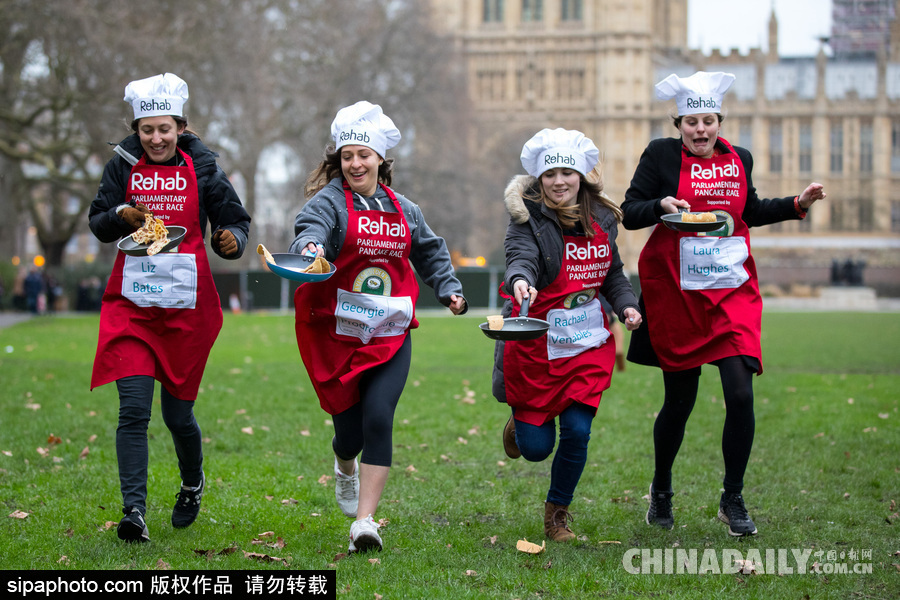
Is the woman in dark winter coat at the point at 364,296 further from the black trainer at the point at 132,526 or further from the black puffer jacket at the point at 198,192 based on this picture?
the black trainer at the point at 132,526

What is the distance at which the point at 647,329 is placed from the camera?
571 cm

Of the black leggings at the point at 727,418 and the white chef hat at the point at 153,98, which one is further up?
the white chef hat at the point at 153,98

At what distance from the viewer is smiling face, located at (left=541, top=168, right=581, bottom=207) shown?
17.7 feet

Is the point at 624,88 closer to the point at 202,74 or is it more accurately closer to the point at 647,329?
the point at 202,74

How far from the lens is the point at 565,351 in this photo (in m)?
5.38

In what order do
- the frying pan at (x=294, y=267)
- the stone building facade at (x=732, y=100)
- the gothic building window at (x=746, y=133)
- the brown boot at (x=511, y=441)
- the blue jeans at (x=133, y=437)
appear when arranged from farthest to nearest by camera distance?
1. the gothic building window at (x=746, y=133)
2. the stone building facade at (x=732, y=100)
3. the brown boot at (x=511, y=441)
4. the blue jeans at (x=133, y=437)
5. the frying pan at (x=294, y=267)

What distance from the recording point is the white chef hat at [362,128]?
5195 millimetres

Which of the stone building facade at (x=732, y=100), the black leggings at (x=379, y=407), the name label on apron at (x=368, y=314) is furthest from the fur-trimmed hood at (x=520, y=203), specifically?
the stone building facade at (x=732, y=100)

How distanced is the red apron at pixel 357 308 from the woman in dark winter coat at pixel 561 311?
580 mm

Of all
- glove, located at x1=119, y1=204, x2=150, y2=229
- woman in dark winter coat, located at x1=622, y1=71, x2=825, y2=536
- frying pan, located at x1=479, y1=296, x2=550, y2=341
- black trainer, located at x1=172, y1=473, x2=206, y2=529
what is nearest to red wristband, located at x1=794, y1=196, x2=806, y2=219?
woman in dark winter coat, located at x1=622, y1=71, x2=825, y2=536

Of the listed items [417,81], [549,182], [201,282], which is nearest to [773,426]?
[549,182]

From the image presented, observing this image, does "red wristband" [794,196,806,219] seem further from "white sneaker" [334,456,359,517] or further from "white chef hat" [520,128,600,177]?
"white sneaker" [334,456,359,517]

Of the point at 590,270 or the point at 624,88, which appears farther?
the point at 624,88

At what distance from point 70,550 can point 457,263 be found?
4388 centimetres
